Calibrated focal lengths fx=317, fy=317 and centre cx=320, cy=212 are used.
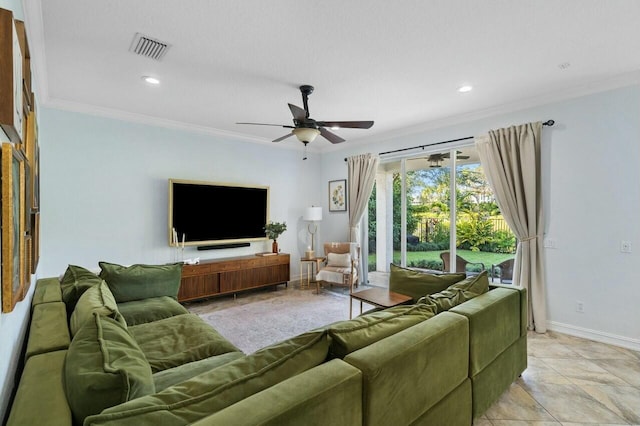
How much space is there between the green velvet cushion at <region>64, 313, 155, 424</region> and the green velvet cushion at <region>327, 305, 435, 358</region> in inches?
28.2

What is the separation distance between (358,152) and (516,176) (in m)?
2.69

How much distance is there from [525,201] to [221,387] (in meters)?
3.90

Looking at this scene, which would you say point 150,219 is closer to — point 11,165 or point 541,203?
point 11,165

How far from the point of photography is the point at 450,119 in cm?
441

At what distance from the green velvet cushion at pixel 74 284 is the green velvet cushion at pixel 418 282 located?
8.33ft

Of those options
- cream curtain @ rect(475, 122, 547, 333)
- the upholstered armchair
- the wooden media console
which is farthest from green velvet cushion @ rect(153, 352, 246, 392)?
cream curtain @ rect(475, 122, 547, 333)

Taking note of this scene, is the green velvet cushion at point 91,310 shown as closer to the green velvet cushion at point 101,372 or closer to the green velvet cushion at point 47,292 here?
the green velvet cushion at point 101,372

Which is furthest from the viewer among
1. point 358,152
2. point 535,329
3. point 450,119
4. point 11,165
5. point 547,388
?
point 358,152

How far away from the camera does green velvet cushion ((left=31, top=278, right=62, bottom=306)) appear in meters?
2.15

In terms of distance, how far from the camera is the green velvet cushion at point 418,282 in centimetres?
271

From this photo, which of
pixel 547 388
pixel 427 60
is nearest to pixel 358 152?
pixel 427 60

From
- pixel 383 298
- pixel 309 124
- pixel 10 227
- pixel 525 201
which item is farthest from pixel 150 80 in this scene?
pixel 525 201

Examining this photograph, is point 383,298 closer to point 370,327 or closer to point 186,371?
point 370,327

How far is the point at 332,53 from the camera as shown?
2637 mm
